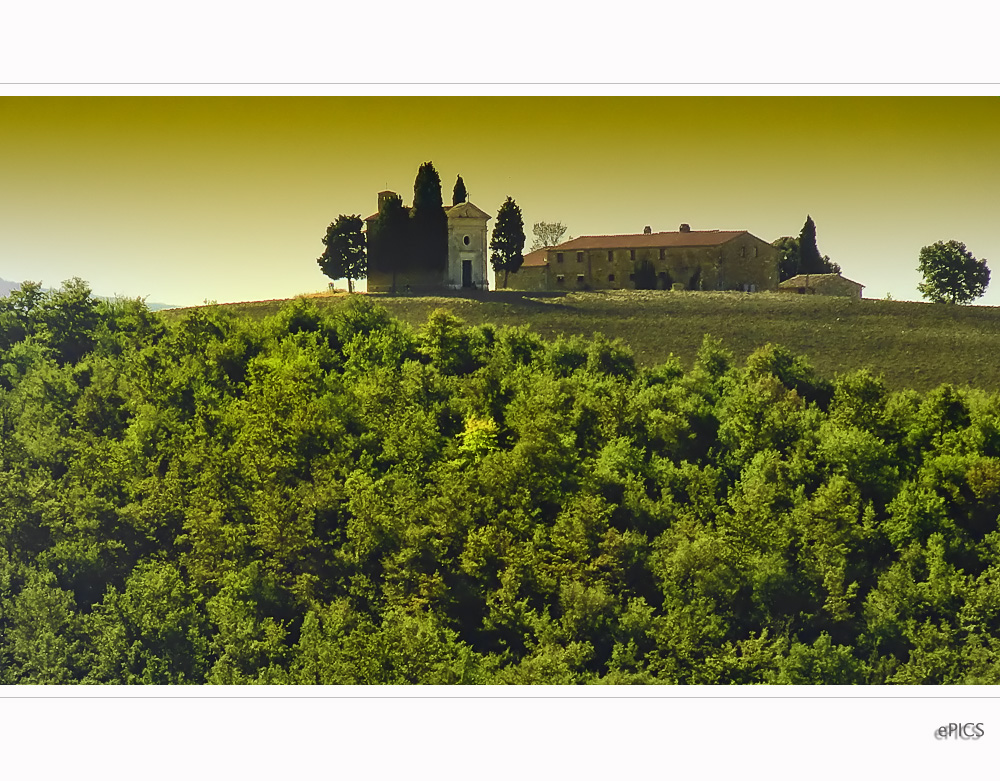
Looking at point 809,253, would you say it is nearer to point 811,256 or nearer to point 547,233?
point 811,256

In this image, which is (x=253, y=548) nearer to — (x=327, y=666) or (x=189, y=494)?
(x=189, y=494)

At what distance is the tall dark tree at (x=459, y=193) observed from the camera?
59.2 ft

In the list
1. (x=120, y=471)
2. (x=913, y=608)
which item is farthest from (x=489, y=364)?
(x=913, y=608)

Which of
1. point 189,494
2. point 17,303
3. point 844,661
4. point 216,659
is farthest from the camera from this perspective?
point 17,303

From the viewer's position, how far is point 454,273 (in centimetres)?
2034

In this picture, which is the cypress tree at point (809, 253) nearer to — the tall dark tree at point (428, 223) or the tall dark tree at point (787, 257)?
the tall dark tree at point (787, 257)

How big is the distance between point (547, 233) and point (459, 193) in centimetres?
194

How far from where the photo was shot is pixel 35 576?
728 inches

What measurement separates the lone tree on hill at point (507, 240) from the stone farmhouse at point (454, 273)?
24cm

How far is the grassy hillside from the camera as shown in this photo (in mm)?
19141

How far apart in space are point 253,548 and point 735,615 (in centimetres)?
860

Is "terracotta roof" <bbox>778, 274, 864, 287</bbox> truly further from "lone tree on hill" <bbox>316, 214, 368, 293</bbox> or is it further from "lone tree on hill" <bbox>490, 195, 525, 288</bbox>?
"lone tree on hill" <bbox>316, 214, 368, 293</bbox>
